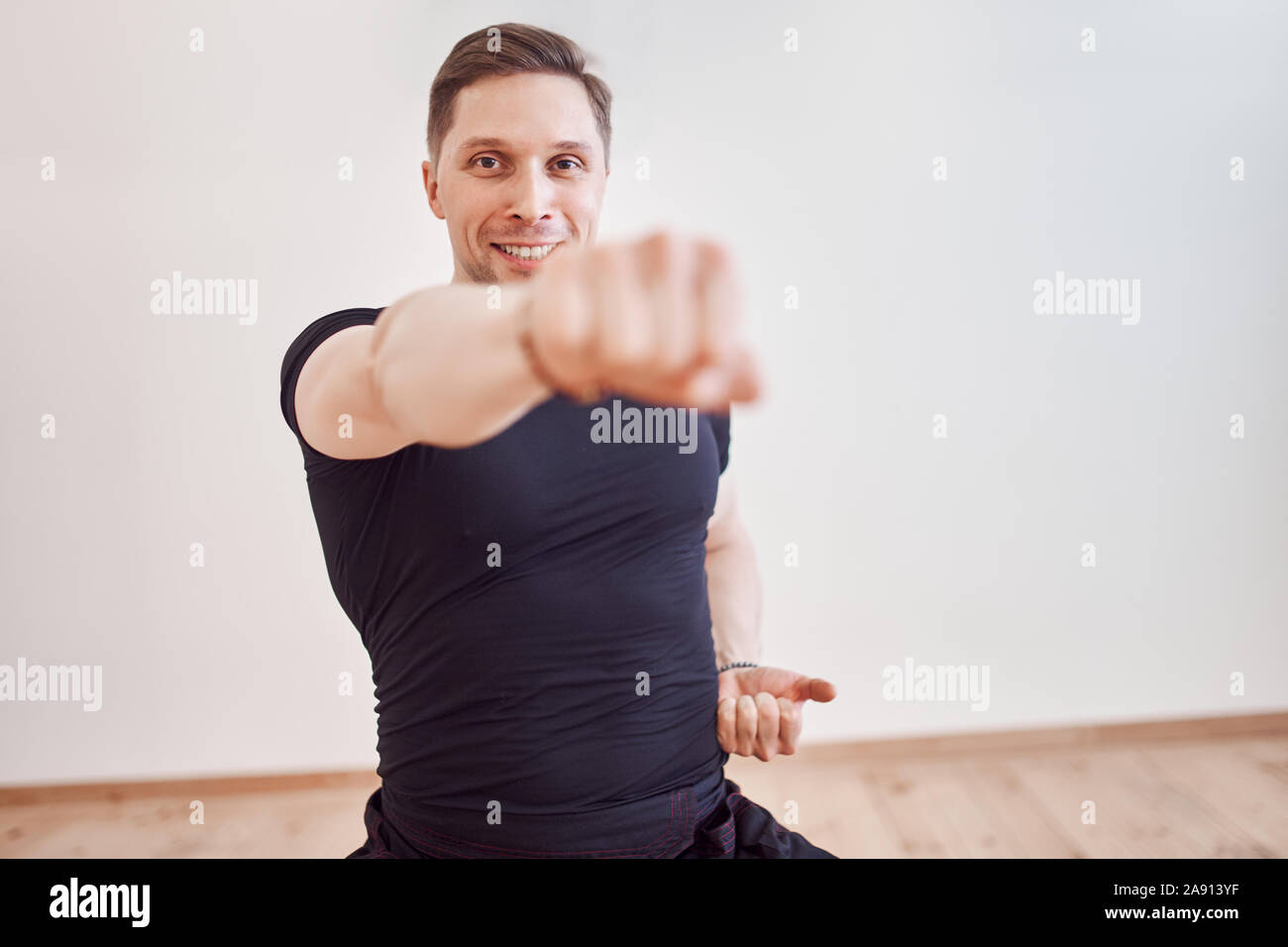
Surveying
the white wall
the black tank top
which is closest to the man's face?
the black tank top

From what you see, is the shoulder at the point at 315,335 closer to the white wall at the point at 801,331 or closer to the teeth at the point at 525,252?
the teeth at the point at 525,252

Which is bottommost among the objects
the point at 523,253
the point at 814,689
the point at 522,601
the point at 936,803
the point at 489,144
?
the point at 936,803

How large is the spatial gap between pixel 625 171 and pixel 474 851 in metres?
1.30

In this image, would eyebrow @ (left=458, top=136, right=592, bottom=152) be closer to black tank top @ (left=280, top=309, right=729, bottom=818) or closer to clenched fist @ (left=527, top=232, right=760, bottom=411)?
black tank top @ (left=280, top=309, right=729, bottom=818)

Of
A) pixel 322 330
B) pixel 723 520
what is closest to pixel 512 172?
pixel 322 330

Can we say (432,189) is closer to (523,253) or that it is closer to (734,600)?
(523,253)

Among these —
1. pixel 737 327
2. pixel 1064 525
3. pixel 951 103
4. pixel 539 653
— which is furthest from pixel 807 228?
pixel 737 327

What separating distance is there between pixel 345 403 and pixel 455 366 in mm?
152

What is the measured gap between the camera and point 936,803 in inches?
68.6

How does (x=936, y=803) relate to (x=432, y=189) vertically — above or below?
below

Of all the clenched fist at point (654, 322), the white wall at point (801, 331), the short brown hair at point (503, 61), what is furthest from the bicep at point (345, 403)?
the white wall at point (801, 331)

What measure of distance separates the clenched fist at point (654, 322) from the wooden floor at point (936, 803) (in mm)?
1441

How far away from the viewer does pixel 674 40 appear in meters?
1.65

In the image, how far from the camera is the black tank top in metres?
0.66
